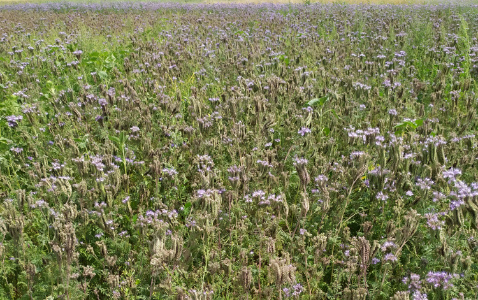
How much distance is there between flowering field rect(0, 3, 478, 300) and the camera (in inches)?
98.9

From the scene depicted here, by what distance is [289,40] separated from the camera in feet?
27.9

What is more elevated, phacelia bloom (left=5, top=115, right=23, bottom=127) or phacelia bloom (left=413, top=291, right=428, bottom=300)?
phacelia bloom (left=5, top=115, right=23, bottom=127)

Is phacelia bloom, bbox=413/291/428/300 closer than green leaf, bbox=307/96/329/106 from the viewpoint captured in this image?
Yes

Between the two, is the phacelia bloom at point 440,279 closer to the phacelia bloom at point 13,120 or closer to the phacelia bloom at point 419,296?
the phacelia bloom at point 419,296

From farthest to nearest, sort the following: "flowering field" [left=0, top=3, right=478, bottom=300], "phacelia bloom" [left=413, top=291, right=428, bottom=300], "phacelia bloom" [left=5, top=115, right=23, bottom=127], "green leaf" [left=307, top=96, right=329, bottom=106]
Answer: "green leaf" [left=307, top=96, right=329, bottom=106], "phacelia bloom" [left=5, top=115, right=23, bottom=127], "flowering field" [left=0, top=3, right=478, bottom=300], "phacelia bloom" [left=413, top=291, right=428, bottom=300]

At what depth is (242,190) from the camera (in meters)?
3.41

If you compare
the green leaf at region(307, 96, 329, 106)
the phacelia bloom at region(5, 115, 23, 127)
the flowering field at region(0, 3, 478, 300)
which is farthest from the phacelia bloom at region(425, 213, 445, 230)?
the phacelia bloom at region(5, 115, 23, 127)

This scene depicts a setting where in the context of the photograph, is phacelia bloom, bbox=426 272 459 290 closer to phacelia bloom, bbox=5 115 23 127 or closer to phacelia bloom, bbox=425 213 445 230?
phacelia bloom, bbox=425 213 445 230

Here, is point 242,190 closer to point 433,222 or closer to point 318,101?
point 433,222

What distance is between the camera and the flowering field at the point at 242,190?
251 cm

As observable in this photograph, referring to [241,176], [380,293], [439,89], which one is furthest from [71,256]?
[439,89]

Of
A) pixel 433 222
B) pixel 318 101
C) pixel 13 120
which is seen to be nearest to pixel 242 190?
pixel 433 222

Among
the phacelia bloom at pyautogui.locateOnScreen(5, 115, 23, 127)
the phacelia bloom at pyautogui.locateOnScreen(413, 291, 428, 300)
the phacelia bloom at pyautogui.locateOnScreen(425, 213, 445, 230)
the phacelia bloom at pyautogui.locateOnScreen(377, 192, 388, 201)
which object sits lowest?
the phacelia bloom at pyautogui.locateOnScreen(413, 291, 428, 300)

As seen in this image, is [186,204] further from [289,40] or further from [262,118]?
[289,40]
